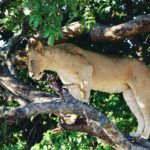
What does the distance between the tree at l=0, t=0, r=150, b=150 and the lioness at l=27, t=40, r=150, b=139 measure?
242 millimetres

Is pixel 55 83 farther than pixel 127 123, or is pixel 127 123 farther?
pixel 127 123

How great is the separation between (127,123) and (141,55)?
1.39m

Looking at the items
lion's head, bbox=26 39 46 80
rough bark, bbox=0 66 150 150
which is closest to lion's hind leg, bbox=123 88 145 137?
lion's head, bbox=26 39 46 80

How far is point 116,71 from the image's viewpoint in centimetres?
966

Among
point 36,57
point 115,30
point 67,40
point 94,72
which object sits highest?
point 115,30

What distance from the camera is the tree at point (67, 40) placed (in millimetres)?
6867

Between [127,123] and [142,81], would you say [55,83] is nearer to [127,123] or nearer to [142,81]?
[142,81]

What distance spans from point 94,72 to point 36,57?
1091 millimetres

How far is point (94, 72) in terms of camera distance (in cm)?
965

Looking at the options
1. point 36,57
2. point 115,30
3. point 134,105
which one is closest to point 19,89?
point 36,57

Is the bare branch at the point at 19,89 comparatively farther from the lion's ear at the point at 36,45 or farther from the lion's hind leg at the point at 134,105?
the lion's hind leg at the point at 134,105

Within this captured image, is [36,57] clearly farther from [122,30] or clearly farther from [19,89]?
[122,30]

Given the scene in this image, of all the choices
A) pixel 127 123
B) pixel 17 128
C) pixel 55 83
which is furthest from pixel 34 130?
pixel 55 83

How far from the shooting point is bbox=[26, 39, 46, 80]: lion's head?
9.15m
